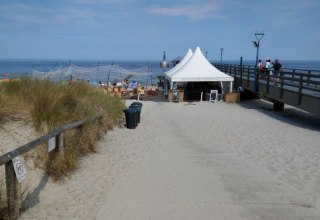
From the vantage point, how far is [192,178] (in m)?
6.33

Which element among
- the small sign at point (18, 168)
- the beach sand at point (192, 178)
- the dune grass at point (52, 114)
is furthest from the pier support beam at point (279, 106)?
the small sign at point (18, 168)

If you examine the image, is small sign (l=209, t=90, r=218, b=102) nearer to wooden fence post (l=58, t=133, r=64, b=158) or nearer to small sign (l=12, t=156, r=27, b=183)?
wooden fence post (l=58, t=133, r=64, b=158)

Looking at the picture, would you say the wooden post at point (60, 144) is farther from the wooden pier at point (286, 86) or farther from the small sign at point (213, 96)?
the small sign at point (213, 96)

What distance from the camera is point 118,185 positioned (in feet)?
19.3

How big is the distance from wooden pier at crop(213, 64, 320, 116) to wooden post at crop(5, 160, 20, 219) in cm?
1086

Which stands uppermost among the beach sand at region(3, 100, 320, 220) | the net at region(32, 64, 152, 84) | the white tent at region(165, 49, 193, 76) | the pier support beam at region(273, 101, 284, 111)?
the white tent at region(165, 49, 193, 76)

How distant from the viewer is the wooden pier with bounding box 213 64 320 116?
13.2 meters

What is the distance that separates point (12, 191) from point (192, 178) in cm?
316

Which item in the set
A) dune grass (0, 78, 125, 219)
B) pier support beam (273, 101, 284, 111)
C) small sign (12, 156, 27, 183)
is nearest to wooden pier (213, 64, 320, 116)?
pier support beam (273, 101, 284, 111)

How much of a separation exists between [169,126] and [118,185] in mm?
7374

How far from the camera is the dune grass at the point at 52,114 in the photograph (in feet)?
20.3

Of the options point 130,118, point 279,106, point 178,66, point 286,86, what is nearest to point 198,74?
point 178,66

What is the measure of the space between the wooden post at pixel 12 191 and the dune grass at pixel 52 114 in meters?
1.64

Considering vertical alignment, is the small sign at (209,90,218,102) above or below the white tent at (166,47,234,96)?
below
